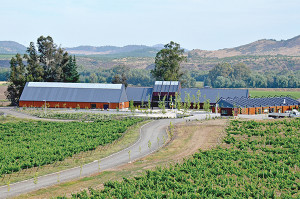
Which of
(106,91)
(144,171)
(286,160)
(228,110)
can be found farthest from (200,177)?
(106,91)

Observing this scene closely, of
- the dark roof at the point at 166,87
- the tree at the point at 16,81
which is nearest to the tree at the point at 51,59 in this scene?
the tree at the point at 16,81

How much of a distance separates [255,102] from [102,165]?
55598mm

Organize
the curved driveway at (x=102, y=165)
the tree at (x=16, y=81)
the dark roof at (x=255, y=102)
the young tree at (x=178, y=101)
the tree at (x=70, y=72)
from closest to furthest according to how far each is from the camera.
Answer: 1. the curved driveway at (x=102, y=165)
2. the dark roof at (x=255, y=102)
3. the young tree at (x=178, y=101)
4. the tree at (x=16, y=81)
5. the tree at (x=70, y=72)

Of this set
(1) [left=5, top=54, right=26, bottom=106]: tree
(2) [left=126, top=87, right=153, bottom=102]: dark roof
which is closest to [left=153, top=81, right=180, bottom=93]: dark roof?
(2) [left=126, top=87, right=153, bottom=102]: dark roof

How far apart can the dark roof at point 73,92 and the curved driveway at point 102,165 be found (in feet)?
121

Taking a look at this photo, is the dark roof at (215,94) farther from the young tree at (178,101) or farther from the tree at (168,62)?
the tree at (168,62)

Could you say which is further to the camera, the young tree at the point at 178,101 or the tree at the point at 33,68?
the tree at the point at 33,68

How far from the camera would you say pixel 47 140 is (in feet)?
186

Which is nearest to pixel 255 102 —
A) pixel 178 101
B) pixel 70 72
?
pixel 178 101

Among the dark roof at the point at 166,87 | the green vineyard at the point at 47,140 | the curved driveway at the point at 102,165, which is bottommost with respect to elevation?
the curved driveway at the point at 102,165

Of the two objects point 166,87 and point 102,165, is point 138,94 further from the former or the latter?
point 102,165

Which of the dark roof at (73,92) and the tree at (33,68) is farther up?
the tree at (33,68)

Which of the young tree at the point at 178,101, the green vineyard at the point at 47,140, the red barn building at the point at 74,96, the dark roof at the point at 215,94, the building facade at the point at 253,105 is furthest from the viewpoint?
the dark roof at the point at 215,94

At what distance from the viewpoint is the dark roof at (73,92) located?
328 ft
